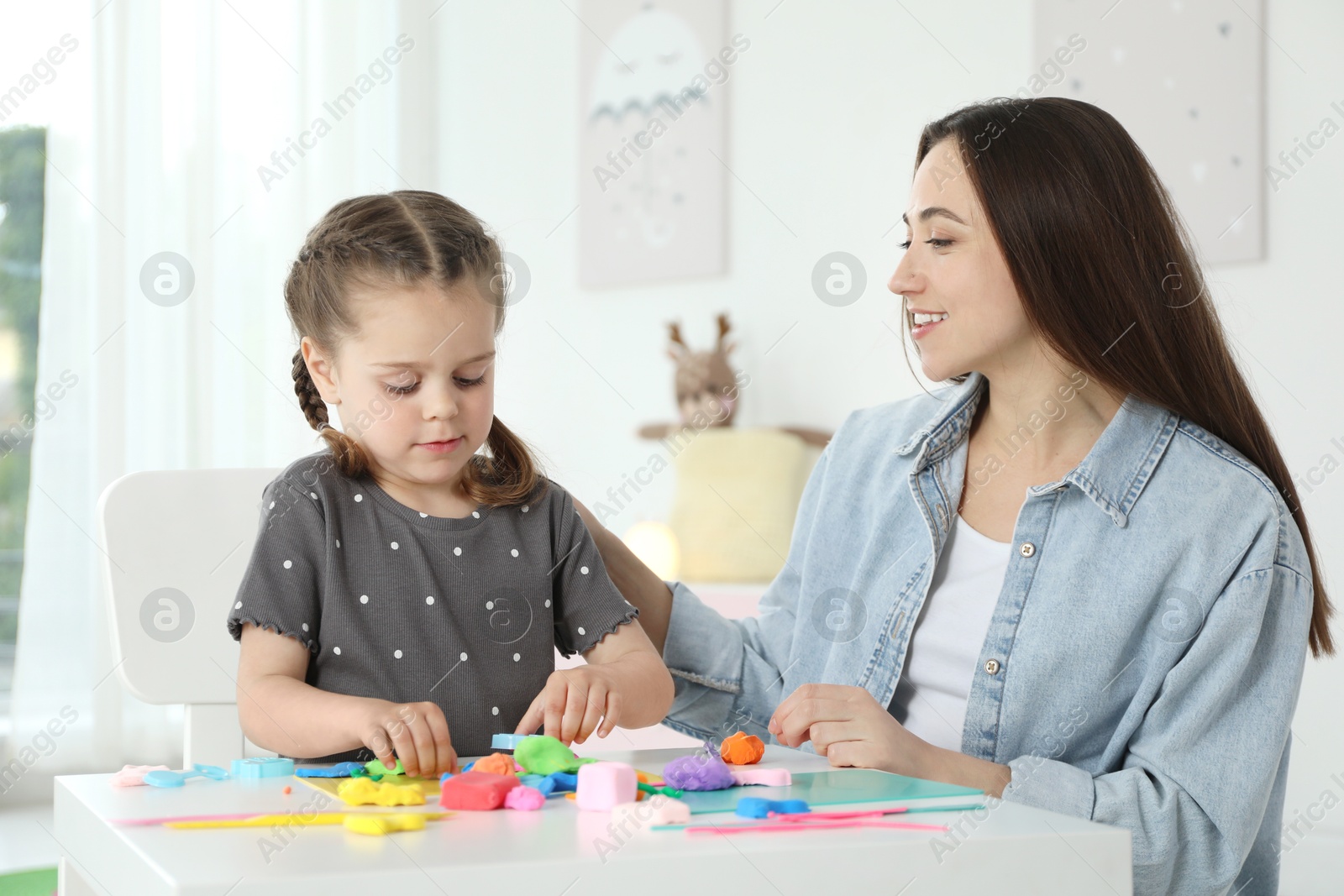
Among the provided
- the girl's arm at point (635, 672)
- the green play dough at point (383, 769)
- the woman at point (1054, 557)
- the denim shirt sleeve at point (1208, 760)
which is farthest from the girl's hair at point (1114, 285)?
the green play dough at point (383, 769)

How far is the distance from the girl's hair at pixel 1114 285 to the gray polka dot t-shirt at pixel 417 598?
0.50 metres

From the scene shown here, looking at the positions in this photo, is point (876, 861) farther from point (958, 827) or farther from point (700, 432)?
point (700, 432)

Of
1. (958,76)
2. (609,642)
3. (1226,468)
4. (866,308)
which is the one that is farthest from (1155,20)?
(609,642)

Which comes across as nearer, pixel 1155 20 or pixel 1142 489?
pixel 1142 489

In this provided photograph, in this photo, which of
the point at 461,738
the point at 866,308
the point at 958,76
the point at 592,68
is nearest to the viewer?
the point at 461,738

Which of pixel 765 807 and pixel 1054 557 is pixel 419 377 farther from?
pixel 1054 557

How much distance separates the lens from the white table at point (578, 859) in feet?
1.75

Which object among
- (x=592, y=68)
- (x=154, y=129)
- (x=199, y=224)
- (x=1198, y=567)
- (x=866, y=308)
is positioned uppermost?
(x=592, y=68)

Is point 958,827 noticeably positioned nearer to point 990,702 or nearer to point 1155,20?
point 990,702

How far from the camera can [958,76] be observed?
285cm

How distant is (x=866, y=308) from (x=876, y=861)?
2.55 meters

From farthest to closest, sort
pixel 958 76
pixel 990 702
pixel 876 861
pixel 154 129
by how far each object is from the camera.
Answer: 1. pixel 154 129
2. pixel 958 76
3. pixel 990 702
4. pixel 876 861

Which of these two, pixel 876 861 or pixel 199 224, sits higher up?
pixel 199 224

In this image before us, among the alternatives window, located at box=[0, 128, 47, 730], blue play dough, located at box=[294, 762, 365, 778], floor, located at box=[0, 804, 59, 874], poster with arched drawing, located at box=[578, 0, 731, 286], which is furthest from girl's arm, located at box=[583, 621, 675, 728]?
window, located at box=[0, 128, 47, 730]
